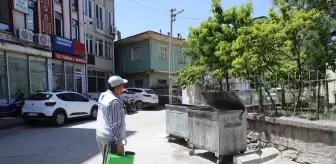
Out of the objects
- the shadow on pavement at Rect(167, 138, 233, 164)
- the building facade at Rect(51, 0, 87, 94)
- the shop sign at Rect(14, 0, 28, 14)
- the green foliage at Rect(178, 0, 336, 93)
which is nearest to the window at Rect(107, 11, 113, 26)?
the building facade at Rect(51, 0, 87, 94)

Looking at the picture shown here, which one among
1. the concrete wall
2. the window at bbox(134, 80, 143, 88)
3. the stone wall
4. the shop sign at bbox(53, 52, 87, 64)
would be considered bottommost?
the stone wall

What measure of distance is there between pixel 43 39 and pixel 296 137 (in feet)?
50.3

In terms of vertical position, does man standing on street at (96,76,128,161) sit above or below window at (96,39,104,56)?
below

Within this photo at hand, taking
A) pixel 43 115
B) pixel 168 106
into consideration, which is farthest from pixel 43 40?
pixel 168 106

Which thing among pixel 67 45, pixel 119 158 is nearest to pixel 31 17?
pixel 67 45

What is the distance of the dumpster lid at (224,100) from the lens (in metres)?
6.33

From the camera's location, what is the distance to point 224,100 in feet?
21.9

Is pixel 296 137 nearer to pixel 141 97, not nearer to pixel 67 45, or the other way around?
pixel 141 97

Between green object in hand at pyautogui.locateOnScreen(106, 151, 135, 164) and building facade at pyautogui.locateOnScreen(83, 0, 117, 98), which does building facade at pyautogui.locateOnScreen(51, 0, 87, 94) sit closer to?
building facade at pyautogui.locateOnScreen(83, 0, 117, 98)

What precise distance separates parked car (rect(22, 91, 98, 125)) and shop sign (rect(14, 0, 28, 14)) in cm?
594

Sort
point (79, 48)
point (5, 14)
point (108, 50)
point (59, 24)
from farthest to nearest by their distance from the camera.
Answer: point (108, 50) → point (79, 48) → point (59, 24) → point (5, 14)

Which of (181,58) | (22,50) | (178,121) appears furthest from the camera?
(181,58)

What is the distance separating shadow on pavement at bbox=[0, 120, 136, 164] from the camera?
665cm

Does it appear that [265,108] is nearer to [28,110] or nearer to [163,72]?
[28,110]
